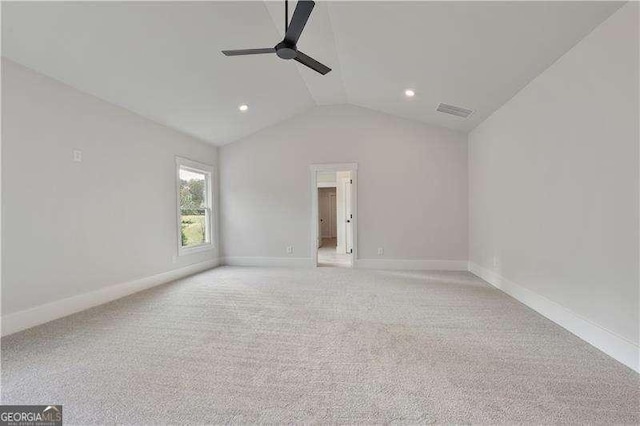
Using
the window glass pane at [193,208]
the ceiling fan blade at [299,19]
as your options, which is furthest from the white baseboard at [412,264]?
the ceiling fan blade at [299,19]

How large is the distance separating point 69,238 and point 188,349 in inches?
77.7

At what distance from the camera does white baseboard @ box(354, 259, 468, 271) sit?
5254mm

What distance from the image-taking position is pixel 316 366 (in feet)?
6.61

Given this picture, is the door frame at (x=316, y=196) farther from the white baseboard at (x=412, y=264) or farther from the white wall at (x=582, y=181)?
the white wall at (x=582, y=181)

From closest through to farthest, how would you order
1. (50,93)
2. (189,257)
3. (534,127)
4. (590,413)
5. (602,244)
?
(590,413) < (602,244) < (50,93) < (534,127) < (189,257)

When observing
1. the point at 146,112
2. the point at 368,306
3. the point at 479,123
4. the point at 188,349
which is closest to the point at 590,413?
the point at 368,306

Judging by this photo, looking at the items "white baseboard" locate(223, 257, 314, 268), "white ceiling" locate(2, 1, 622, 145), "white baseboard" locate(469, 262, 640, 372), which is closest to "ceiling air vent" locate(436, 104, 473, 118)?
"white ceiling" locate(2, 1, 622, 145)

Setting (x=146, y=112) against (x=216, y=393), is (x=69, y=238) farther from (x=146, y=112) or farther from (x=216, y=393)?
(x=216, y=393)

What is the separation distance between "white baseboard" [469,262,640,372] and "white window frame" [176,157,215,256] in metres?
4.86

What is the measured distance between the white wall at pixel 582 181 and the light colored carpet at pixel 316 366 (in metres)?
0.46

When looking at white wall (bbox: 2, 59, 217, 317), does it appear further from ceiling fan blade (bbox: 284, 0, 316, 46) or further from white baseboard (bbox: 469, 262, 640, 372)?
white baseboard (bbox: 469, 262, 640, 372)

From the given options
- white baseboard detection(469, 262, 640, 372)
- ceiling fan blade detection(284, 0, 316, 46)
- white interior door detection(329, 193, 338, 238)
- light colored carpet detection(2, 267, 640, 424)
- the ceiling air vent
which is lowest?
light colored carpet detection(2, 267, 640, 424)

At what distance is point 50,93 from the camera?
9.56 ft

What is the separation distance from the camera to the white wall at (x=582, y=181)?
2.00 meters
